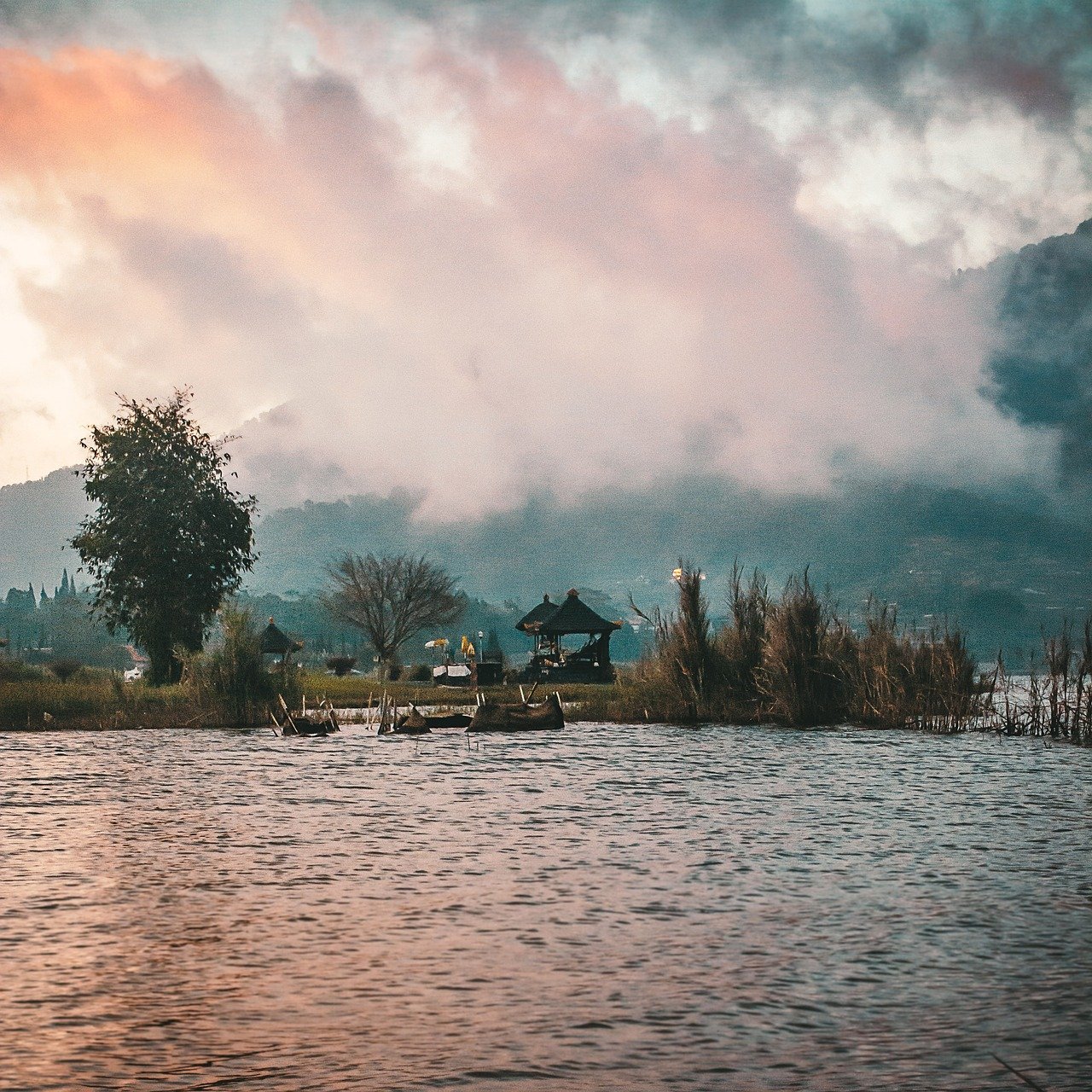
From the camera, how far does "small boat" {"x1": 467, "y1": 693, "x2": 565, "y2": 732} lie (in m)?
43.3

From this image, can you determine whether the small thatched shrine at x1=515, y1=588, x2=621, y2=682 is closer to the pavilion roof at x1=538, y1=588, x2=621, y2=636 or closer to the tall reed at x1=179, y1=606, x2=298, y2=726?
the pavilion roof at x1=538, y1=588, x2=621, y2=636

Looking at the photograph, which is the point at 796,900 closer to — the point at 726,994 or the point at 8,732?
the point at 726,994

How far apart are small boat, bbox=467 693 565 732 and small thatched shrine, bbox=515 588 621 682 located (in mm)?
22993

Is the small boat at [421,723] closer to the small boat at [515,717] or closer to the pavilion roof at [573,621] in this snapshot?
the small boat at [515,717]

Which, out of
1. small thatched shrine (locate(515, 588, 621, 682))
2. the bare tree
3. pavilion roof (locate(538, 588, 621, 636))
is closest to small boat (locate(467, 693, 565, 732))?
small thatched shrine (locate(515, 588, 621, 682))

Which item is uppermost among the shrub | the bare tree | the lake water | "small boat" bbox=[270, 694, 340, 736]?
the bare tree

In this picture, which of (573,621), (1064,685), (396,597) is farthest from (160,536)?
(396,597)

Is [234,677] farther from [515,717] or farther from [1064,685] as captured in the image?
[1064,685]

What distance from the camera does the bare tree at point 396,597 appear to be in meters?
110

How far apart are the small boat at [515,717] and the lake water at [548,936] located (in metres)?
15.6

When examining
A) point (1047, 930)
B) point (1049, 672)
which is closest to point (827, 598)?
point (1049, 672)

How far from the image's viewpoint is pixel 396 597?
377 ft

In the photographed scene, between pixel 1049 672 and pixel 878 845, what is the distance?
1764cm

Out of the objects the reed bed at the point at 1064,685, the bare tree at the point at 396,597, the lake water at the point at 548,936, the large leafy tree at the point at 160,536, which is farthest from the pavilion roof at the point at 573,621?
the lake water at the point at 548,936
